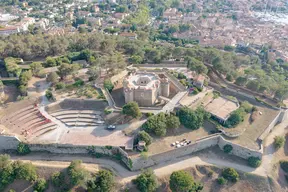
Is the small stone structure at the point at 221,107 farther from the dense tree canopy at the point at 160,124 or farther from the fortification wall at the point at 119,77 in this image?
the fortification wall at the point at 119,77

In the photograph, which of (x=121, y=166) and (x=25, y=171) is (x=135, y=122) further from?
(x=25, y=171)

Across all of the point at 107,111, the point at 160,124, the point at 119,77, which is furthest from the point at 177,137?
the point at 119,77

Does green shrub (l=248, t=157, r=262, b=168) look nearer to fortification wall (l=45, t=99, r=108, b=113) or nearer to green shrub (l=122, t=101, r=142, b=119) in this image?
green shrub (l=122, t=101, r=142, b=119)

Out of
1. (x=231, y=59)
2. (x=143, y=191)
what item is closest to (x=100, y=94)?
(x=143, y=191)

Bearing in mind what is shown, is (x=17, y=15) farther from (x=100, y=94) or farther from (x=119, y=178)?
(x=119, y=178)

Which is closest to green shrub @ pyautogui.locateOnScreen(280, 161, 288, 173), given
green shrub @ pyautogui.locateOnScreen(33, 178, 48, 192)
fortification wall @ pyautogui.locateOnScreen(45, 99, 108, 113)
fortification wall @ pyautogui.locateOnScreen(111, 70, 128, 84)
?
fortification wall @ pyautogui.locateOnScreen(45, 99, 108, 113)

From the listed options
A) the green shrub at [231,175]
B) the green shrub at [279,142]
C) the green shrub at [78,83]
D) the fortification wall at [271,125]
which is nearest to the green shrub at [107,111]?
the green shrub at [78,83]
